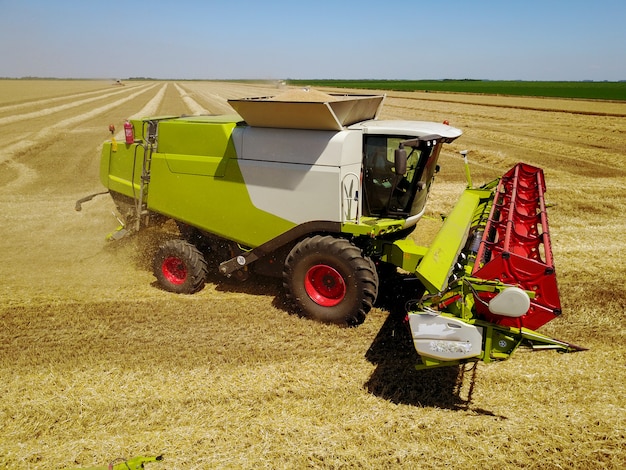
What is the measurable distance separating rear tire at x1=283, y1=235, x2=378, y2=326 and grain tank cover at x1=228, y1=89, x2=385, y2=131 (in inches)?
43.3

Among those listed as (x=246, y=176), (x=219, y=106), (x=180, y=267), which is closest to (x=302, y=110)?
(x=246, y=176)

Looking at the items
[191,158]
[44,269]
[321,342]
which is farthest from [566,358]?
[44,269]

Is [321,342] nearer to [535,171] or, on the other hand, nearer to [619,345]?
[619,345]

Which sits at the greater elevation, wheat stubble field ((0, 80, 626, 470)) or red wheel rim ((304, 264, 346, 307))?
red wheel rim ((304, 264, 346, 307))

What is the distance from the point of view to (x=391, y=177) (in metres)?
4.63

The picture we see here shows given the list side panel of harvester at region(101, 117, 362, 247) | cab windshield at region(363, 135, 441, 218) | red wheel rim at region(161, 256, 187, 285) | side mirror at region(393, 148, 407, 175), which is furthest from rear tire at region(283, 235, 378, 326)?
red wheel rim at region(161, 256, 187, 285)

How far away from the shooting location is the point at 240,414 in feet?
11.3

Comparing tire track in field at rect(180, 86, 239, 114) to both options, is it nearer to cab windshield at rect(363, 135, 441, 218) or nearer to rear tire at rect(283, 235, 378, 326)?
cab windshield at rect(363, 135, 441, 218)

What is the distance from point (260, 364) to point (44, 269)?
3780 millimetres

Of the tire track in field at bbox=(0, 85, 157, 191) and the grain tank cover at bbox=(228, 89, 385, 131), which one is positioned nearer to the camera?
the grain tank cover at bbox=(228, 89, 385, 131)

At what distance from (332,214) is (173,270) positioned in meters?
2.17

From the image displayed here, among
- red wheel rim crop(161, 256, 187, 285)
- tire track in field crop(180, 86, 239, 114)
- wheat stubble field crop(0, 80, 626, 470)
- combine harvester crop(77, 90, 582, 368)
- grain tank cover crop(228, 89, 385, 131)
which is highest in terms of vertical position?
tire track in field crop(180, 86, 239, 114)

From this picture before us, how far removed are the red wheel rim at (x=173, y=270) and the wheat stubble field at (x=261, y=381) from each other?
21 cm

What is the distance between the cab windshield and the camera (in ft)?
14.9
